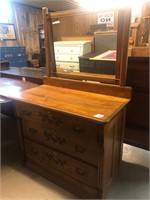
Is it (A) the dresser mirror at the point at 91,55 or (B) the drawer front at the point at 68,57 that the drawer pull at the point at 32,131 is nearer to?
(A) the dresser mirror at the point at 91,55

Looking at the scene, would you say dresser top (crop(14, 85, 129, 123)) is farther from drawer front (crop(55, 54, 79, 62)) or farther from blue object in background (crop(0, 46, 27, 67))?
blue object in background (crop(0, 46, 27, 67))

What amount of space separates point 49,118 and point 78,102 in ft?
0.80

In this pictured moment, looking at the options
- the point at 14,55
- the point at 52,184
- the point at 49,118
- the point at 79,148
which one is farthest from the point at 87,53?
the point at 14,55

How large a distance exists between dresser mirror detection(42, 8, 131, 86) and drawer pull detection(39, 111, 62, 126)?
0.46 metres

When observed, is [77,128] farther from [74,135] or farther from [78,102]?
[78,102]

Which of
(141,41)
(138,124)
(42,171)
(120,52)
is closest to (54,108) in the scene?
(120,52)

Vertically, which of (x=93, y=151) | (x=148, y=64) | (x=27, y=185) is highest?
(x=148, y=64)

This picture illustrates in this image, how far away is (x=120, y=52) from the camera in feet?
3.92

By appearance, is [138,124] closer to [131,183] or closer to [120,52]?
[131,183]

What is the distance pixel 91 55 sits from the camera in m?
1.69

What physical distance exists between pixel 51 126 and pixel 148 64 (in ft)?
3.47

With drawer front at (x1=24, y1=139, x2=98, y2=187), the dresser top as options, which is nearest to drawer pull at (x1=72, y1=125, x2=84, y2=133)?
the dresser top

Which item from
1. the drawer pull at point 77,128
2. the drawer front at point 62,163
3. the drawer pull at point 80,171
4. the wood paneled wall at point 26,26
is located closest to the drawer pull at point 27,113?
the drawer front at point 62,163

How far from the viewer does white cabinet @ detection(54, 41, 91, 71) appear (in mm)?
1783
